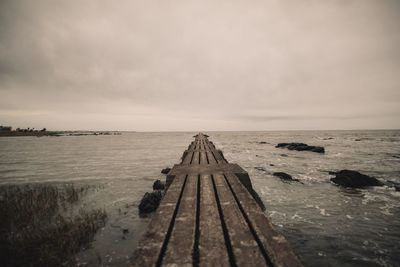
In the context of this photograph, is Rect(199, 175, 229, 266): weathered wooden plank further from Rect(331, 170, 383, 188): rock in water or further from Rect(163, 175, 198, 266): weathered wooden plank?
Rect(331, 170, 383, 188): rock in water

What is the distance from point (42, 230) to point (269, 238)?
6.67 m

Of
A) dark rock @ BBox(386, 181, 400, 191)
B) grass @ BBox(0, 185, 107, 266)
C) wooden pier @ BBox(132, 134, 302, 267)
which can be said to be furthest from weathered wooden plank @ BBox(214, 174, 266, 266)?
dark rock @ BBox(386, 181, 400, 191)

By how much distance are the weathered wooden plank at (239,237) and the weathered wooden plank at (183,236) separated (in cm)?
53

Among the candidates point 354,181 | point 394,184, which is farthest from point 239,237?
point 394,184

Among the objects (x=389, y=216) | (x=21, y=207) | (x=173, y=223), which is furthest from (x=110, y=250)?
(x=389, y=216)

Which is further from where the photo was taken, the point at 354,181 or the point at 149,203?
the point at 354,181

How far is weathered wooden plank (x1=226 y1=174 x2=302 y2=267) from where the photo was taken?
7.37 ft

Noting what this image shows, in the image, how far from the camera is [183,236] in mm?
2857

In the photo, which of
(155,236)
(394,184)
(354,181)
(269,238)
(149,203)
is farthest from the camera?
(394,184)

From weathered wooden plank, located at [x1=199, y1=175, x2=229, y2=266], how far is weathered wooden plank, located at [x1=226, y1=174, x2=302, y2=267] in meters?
0.50

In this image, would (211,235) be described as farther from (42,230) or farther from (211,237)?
(42,230)

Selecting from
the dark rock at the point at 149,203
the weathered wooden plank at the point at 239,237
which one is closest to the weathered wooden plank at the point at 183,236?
the weathered wooden plank at the point at 239,237

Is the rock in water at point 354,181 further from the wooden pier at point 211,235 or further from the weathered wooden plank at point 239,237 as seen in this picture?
the weathered wooden plank at point 239,237

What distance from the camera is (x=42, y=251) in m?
4.93
